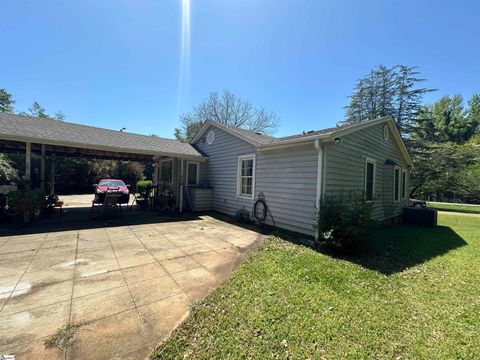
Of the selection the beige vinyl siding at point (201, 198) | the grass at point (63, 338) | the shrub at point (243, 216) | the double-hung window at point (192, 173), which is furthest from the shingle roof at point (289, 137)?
the grass at point (63, 338)

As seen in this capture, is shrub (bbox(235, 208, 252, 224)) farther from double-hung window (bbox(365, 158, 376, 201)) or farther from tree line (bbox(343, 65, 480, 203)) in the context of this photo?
tree line (bbox(343, 65, 480, 203))

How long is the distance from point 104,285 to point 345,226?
15.9 feet

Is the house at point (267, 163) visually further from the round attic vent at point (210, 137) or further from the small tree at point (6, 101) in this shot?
the small tree at point (6, 101)

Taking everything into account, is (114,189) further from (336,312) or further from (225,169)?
(336,312)

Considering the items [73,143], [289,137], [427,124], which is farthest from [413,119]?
[73,143]

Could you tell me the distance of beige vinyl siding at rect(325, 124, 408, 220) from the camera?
20.9ft

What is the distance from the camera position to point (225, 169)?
393 inches

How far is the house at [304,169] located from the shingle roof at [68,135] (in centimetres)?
213

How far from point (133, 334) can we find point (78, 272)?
7.02 feet

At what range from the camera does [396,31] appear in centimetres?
799

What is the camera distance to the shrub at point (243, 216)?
842cm

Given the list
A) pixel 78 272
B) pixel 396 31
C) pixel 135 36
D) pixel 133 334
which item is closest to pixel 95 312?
pixel 133 334

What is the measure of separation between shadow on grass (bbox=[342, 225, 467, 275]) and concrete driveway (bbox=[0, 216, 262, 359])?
2772 millimetres

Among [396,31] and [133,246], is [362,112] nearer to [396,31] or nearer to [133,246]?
[396,31]
